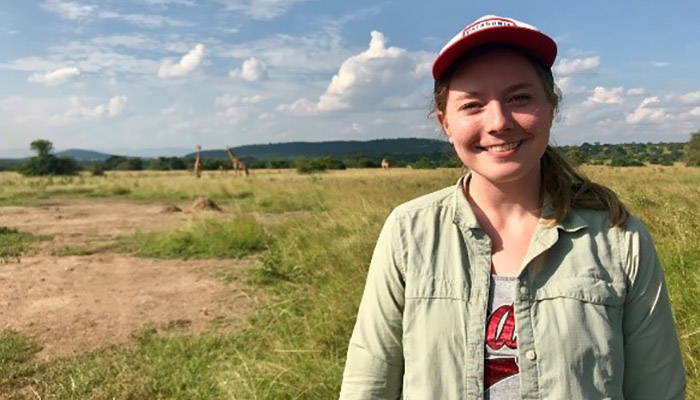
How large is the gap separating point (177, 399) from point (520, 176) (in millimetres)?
2757

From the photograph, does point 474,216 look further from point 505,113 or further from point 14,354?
point 14,354

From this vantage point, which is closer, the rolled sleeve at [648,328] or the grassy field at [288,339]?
the rolled sleeve at [648,328]

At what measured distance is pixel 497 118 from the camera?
1190mm

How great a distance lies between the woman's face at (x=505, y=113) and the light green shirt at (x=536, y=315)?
0.44ft

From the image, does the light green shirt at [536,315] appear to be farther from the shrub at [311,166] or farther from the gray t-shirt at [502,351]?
the shrub at [311,166]

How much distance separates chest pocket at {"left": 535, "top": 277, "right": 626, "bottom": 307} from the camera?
1.15m

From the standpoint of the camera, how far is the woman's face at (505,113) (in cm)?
120

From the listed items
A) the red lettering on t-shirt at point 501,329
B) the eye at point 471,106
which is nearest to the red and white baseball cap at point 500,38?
the eye at point 471,106

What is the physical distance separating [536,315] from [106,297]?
5489 millimetres

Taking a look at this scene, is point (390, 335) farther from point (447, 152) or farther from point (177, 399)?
point (177, 399)

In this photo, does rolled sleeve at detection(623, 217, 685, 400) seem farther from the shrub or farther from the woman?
the shrub

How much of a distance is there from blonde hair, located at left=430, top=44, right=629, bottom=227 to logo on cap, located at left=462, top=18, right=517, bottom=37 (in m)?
0.04

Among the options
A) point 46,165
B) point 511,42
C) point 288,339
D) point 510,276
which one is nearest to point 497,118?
point 511,42

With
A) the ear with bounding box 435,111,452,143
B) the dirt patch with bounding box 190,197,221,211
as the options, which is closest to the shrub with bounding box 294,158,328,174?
the dirt patch with bounding box 190,197,221,211
